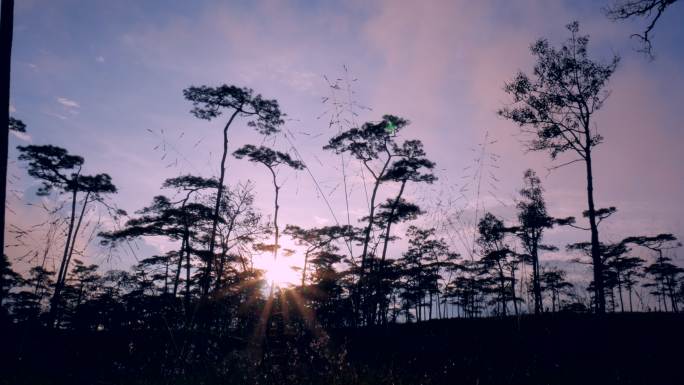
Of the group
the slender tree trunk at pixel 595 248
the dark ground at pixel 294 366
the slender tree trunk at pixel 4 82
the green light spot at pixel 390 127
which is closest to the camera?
the slender tree trunk at pixel 4 82

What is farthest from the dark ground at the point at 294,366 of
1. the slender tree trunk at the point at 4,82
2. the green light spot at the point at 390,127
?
the green light spot at the point at 390,127

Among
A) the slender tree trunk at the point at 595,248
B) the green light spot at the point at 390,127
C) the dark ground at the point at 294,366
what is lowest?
the dark ground at the point at 294,366

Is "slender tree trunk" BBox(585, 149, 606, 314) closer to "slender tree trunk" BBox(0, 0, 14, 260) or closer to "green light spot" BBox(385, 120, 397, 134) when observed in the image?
"green light spot" BBox(385, 120, 397, 134)

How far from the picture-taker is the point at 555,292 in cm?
5184

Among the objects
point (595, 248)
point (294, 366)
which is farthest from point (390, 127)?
point (294, 366)

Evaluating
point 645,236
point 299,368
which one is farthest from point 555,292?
point 299,368

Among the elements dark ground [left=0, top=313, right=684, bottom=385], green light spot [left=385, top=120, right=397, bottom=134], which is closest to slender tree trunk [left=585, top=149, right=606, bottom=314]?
dark ground [left=0, top=313, right=684, bottom=385]

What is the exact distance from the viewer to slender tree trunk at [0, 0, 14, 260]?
3.99 m

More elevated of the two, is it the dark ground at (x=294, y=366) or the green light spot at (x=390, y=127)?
the green light spot at (x=390, y=127)

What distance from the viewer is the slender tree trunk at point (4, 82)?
3.99 meters

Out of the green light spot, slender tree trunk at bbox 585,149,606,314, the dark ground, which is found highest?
the green light spot

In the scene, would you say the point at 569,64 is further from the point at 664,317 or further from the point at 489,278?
the point at 489,278

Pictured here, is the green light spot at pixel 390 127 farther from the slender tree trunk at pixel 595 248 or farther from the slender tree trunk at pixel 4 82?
the slender tree trunk at pixel 4 82

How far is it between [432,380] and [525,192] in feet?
91.5
